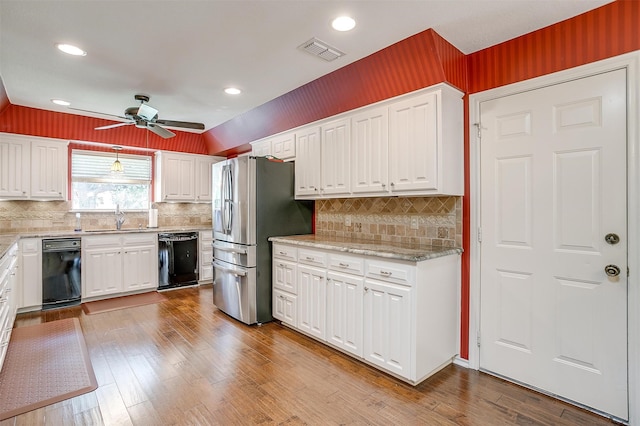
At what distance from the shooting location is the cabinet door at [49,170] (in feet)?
14.6

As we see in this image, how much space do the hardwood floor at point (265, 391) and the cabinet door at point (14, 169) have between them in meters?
2.39

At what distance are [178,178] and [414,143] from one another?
453 cm

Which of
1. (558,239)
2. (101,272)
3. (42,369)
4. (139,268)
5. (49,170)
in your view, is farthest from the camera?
(139,268)

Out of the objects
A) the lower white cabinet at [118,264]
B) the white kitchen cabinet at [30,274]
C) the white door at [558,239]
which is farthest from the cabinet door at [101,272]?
the white door at [558,239]

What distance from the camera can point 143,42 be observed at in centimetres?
265

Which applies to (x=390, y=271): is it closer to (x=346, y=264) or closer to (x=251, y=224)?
(x=346, y=264)

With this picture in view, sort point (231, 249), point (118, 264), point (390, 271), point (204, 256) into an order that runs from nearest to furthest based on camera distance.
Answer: point (390, 271), point (231, 249), point (118, 264), point (204, 256)

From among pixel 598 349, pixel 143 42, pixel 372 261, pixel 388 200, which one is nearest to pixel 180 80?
pixel 143 42

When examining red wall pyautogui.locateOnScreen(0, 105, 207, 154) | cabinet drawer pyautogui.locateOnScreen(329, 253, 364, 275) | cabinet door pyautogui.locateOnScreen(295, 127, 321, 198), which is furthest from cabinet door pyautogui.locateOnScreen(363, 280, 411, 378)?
red wall pyautogui.locateOnScreen(0, 105, 207, 154)

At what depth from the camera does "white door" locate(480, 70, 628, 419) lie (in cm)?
208

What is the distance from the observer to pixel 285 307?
3600 millimetres

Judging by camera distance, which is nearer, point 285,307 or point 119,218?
point 285,307

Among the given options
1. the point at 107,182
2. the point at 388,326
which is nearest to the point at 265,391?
the point at 388,326

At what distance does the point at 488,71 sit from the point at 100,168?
569 cm
